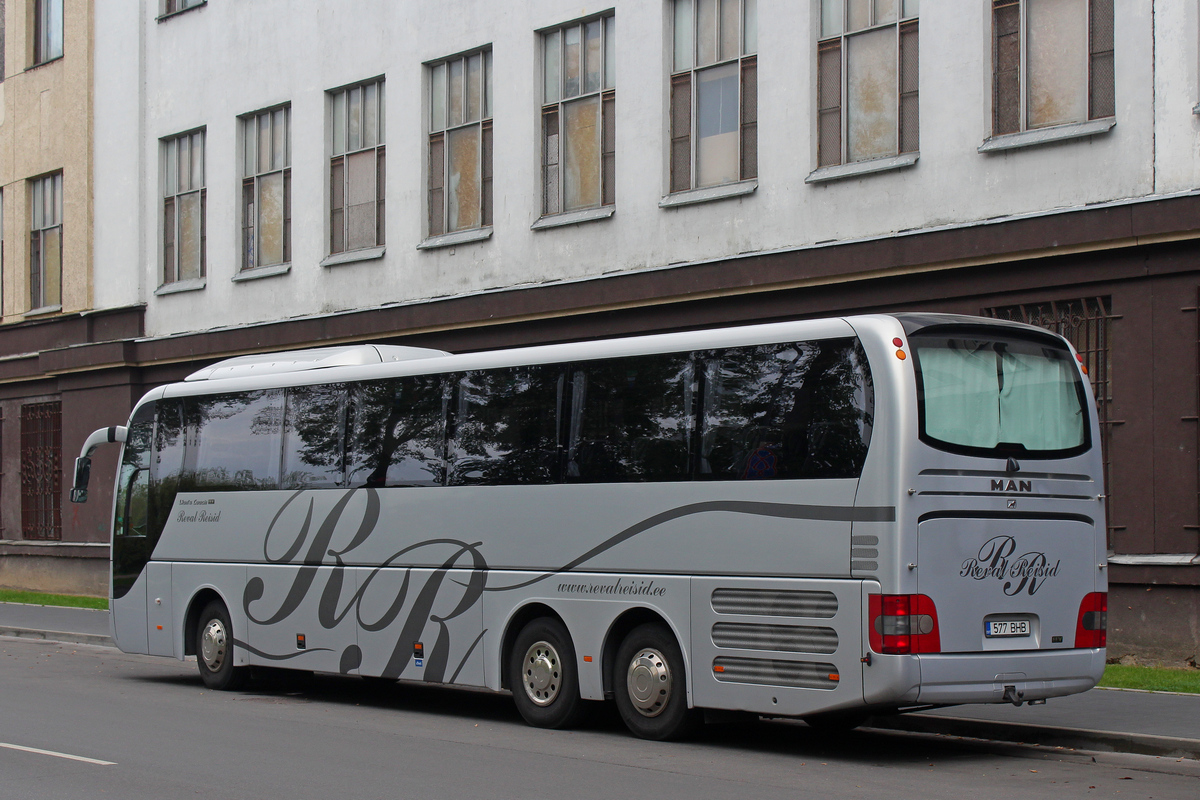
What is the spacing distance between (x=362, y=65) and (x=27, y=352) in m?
11.0

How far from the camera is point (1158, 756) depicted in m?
10.3

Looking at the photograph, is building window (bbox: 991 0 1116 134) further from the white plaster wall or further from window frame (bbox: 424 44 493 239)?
window frame (bbox: 424 44 493 239)

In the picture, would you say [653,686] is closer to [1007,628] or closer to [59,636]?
[1007,628]

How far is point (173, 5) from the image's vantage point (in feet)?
94.1

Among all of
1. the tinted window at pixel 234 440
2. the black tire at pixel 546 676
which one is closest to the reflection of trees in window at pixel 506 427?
the black tire at pixel 546 676

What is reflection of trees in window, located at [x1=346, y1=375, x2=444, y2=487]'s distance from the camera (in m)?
13.5

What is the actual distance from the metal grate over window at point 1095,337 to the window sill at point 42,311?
21.0 m

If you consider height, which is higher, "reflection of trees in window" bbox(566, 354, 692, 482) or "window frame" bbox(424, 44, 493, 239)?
"window frame" bbox(424, 44, 493, 239)

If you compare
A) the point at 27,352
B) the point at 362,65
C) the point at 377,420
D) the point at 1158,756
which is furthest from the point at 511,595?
the point at 27,352

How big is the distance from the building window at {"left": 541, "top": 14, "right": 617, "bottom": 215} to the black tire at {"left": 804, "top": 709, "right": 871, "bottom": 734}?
10120 millimetres

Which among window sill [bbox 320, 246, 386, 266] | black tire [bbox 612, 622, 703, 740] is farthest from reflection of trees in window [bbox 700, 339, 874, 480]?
window sill [bbox 320, 246, 386, 266]

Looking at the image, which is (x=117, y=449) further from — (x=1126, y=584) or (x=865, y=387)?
(x=865, y=387)

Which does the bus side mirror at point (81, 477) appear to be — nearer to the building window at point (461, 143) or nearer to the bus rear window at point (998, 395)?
the building window at point (461, 143)

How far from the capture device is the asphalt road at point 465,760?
30.0 ft
